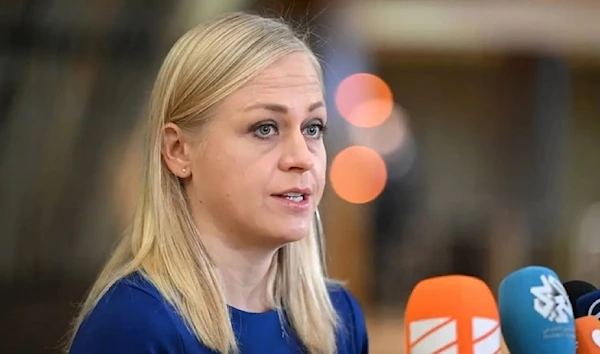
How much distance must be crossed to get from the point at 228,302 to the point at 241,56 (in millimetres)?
269

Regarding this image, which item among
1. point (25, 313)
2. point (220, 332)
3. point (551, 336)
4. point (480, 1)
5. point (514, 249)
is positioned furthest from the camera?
point (514, 249)

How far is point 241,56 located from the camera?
2.74 ft

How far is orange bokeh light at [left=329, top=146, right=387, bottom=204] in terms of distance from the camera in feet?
8.54

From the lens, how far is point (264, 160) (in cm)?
81

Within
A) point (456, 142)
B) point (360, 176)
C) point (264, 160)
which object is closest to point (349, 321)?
point (264, 160)

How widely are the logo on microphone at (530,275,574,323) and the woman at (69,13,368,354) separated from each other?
9.8 inches

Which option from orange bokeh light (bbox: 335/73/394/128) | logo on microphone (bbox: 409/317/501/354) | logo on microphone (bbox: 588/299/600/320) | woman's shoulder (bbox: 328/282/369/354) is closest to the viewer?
logo on microphone (bbox: 409/317/501/354)

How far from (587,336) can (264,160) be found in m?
0.36

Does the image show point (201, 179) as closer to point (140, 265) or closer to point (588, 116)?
point (140, 265)

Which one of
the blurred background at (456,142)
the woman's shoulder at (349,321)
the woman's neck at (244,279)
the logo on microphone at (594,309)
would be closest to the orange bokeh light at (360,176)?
the blurred background at (456,142)

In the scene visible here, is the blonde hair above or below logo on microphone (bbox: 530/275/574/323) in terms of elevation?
above

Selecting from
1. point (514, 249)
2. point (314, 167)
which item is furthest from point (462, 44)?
point (314, 167)

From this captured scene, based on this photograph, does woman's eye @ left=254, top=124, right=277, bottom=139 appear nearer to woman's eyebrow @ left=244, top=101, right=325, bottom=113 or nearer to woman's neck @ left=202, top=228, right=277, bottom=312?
woman's eyebrow @ left=244, top=101, right=325, bottom=113

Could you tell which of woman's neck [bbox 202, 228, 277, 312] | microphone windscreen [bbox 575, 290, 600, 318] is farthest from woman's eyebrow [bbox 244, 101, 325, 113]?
microphone windscreen [bbox 575, 290, 600, 318]
